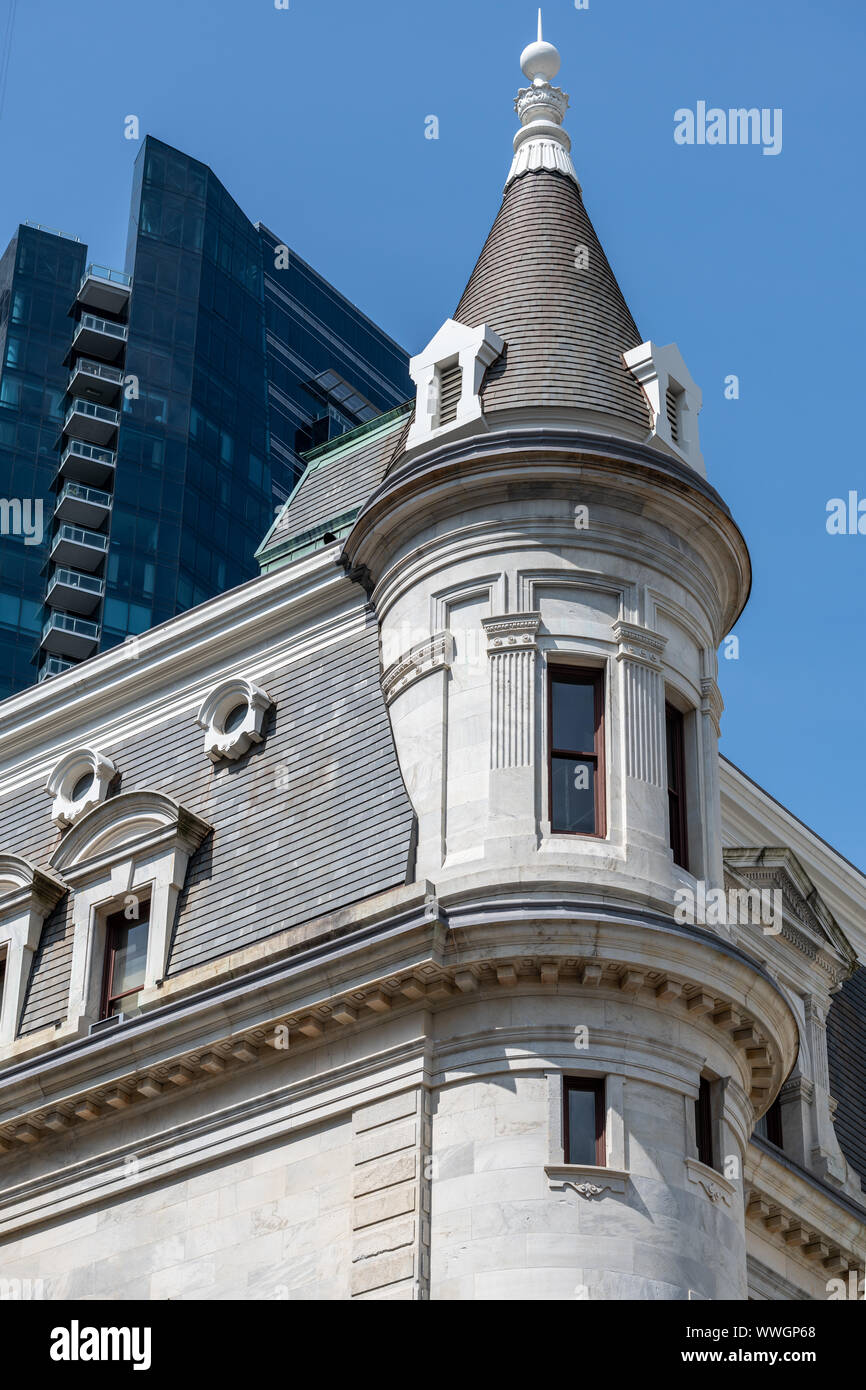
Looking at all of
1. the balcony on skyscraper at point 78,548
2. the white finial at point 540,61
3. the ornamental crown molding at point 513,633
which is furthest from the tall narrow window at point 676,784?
the balcony on skyscraper at point 78,548

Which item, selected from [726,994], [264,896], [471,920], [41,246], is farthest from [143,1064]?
[41,246]

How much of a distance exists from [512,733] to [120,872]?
7.98m

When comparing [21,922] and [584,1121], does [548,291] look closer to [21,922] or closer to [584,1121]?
[21,922]

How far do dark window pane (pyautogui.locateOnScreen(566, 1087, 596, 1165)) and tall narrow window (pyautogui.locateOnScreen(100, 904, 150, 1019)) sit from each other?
332 inches

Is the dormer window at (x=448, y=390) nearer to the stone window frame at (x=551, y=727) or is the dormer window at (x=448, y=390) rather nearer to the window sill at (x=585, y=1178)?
the stone window frame at (x=551, y=727)

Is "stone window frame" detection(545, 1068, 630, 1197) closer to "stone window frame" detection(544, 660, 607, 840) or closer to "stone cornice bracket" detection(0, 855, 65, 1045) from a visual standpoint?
"stone window frame" detection(544, 660, 607, 840)

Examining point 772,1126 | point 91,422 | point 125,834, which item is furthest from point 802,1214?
point 91,422

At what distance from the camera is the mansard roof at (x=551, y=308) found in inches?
1432

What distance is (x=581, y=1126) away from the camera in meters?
30.2

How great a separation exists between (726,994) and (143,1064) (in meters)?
8.67

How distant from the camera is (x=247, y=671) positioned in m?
39.0

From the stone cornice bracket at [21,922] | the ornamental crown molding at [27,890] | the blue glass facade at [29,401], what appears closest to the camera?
the stone cornice bracket at [21,922]

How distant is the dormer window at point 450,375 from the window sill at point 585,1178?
12.3 m
